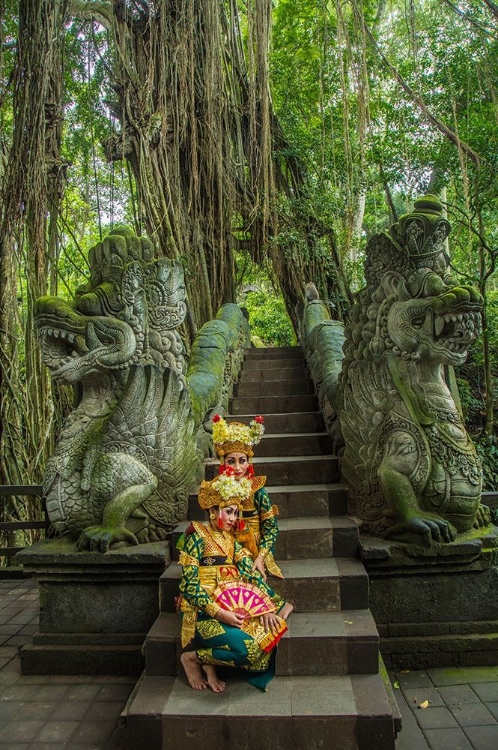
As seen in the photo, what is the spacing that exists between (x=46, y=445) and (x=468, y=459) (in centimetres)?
448

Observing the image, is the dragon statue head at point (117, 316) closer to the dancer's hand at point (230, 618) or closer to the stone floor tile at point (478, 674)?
the dancer's hand at point (230, 618)

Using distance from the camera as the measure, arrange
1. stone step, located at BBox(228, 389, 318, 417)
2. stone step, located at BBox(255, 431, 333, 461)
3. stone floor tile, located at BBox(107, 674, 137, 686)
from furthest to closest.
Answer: stone step, located at BBox(228, 389, 318, 417)
stone step, located at BBox(255, 431, 333, 461)
stone floor tile, located at BBox(107, 674, 137, 686)

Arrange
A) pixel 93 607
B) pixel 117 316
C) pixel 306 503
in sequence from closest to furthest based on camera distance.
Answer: pixel 93 607, pixel 117 316, pixel 306 503

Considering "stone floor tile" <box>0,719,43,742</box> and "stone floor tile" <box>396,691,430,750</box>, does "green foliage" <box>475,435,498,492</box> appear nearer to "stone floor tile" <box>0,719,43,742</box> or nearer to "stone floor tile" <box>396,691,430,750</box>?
"stone floor tile" <box>396,691,430,750</box>

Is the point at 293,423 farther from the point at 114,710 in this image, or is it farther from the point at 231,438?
the point at 114,710

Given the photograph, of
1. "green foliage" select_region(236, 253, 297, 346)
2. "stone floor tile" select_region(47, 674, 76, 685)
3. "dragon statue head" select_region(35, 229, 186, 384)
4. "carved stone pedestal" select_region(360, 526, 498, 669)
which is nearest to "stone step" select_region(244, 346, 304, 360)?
"dragon statue head" select_region(35, 229, 186, 384)

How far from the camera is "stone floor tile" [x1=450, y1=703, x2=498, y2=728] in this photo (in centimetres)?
258

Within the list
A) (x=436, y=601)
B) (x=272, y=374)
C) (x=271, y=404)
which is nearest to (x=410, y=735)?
(x=436, y=601)

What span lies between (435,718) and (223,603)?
1124 mm

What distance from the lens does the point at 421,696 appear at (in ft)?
9.37

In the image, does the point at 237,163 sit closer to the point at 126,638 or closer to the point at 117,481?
the point at 117,481

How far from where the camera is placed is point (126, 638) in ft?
10.7

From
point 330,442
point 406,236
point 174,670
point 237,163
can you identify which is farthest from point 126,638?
point 237,163

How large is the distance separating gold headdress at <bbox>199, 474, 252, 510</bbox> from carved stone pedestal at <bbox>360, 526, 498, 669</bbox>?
0.95m
